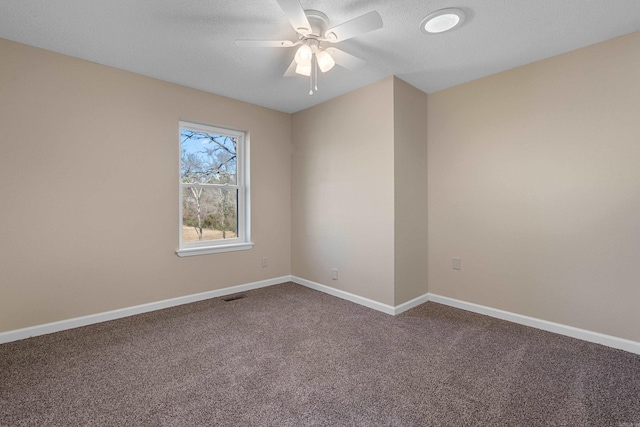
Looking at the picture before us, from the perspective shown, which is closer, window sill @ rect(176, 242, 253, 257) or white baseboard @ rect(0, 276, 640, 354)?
white baseboard @ rect(0, 276, 640, 354)

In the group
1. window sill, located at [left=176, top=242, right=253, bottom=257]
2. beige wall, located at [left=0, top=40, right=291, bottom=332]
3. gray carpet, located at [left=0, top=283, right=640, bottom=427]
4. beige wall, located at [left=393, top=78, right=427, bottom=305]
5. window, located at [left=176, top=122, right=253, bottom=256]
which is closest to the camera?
gray carpet, located at [left=0, top=283, right=640, bottom=427]

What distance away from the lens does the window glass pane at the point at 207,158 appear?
345 centimetres

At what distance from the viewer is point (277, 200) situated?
4164 mm

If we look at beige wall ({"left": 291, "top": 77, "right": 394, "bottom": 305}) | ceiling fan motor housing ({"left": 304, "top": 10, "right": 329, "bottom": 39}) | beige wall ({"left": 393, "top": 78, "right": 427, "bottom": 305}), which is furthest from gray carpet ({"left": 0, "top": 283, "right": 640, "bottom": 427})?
ceiling fan motor housing ({"left": 304, "top": 10, "right": 329, "bottom": 39})

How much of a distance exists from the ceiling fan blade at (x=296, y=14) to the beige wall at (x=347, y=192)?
1.35 m

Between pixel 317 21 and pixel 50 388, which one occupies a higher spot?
pixel 317 21

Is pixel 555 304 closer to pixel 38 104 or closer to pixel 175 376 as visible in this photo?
pixel 175 376

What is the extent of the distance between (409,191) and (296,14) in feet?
6.71

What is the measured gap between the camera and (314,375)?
1922 mm

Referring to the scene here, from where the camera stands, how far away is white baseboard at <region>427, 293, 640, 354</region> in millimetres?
2238

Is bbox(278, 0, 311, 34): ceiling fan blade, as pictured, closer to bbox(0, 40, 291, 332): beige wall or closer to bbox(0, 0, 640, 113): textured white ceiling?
bbox(0, 0, 640, 113): textured white ceiling

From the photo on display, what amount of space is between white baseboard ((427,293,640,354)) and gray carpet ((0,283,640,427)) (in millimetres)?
95

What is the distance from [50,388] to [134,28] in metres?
2.51

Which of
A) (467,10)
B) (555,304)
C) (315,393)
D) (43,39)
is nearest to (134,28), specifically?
(43,39)
